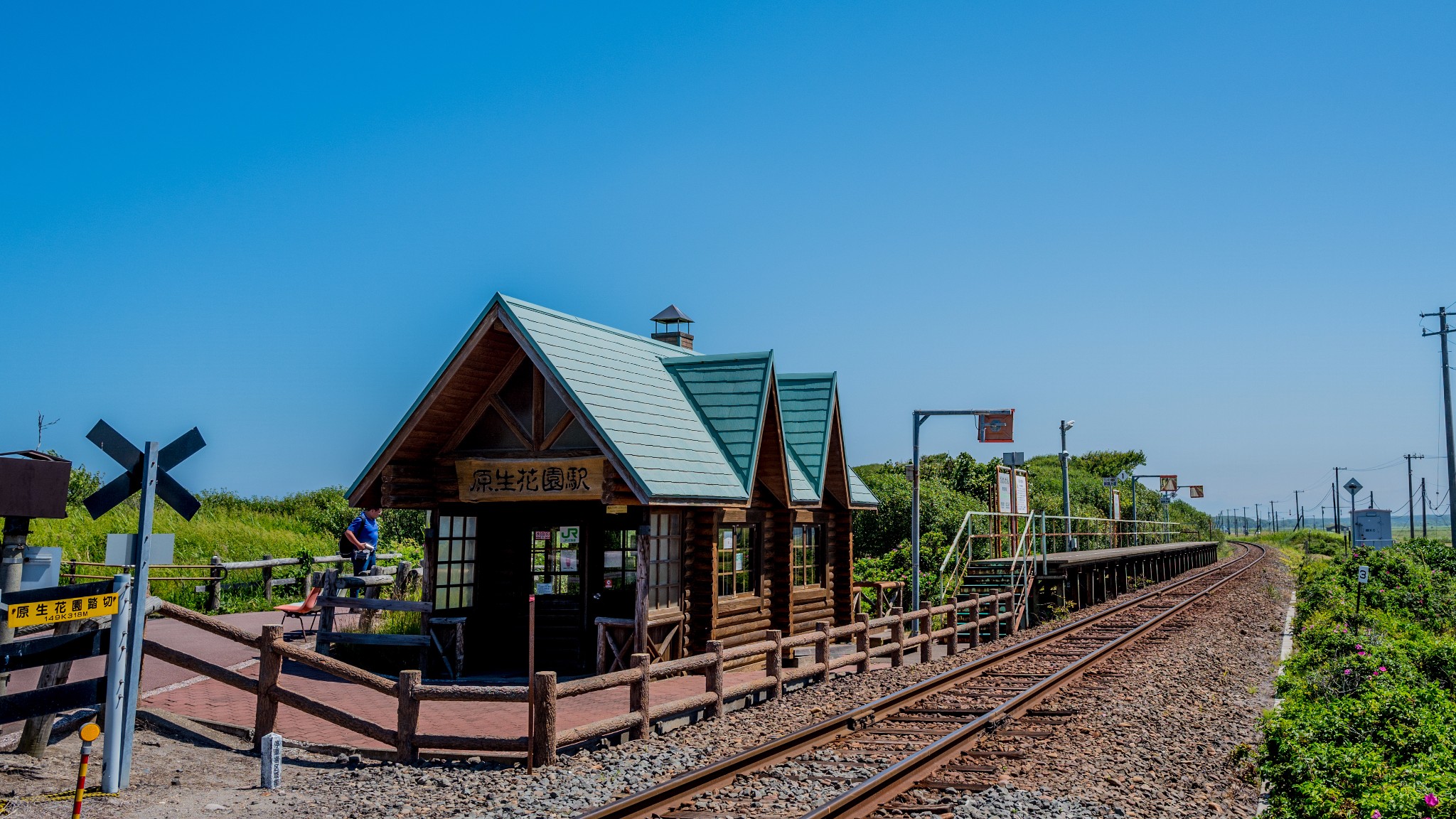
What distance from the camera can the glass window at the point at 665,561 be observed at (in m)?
14.0

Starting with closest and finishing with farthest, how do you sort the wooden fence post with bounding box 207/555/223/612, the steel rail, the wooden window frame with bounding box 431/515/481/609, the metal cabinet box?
the steel rail < the metal cabinet box < the wooden window frame with bounding box 431/515/481/609 < the wooden fence post with bounding box 207/555/223/612

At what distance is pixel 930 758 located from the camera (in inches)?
387

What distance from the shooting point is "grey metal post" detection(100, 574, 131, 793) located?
8461 millimetres

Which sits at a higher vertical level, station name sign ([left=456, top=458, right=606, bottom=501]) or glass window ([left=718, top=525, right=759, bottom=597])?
station name sign ([left=456, top=458, right=606, bottom=501])

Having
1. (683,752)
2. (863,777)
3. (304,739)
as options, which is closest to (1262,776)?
(863,777)

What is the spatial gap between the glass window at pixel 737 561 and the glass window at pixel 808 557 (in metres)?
1.56

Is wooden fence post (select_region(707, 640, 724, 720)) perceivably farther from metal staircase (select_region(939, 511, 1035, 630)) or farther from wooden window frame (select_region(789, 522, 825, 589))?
metal staircase (select_region(939, 511, 1035, 630))

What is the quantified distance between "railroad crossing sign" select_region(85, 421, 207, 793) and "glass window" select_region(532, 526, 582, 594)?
22.1 ft

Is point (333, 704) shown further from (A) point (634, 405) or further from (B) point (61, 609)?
(A) point (634, 405)

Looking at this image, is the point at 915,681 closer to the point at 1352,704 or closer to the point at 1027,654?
the point at 1027,654

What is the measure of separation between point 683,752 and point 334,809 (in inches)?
130

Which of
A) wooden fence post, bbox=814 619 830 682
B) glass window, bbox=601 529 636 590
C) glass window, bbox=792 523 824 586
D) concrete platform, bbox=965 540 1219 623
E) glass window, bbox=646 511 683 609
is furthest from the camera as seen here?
concrete platform, bbox=965 540 1219 623

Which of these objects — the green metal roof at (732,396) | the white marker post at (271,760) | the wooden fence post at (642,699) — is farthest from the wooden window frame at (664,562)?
the white marker post at (271,760)

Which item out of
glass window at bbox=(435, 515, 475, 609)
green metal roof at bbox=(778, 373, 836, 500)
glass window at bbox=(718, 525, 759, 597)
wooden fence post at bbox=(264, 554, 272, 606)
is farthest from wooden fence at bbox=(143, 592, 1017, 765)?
wooden fence post at bbox=(264, 554, 272, 606)
